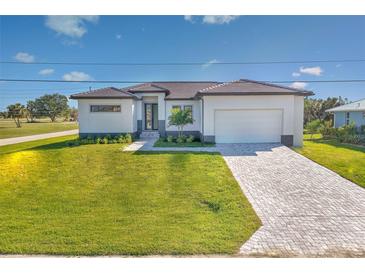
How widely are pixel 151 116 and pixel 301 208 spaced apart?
1414 cm

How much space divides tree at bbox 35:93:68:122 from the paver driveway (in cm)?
4802

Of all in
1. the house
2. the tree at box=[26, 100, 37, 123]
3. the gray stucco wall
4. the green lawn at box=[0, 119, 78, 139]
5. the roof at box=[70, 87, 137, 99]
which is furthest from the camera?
the tree at box=[26, 100, 37, 123]

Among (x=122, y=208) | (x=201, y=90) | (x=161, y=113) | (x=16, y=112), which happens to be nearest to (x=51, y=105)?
(x=16, y=112)

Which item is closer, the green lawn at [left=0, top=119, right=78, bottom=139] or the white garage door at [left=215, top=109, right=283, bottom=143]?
the white garage door at [left=215, top=109, right=283, bottom=143]

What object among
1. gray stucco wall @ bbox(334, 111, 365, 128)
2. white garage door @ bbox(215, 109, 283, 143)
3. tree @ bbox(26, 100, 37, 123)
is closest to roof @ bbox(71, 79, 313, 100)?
white garage door @ bbox(215, 109, 283, 143)

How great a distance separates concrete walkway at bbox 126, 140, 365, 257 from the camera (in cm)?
379

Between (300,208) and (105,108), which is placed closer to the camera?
(300,208)

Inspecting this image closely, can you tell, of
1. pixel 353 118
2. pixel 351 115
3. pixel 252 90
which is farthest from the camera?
pixel 351 115

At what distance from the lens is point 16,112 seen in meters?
31.7

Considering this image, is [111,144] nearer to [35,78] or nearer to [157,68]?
[157,68]

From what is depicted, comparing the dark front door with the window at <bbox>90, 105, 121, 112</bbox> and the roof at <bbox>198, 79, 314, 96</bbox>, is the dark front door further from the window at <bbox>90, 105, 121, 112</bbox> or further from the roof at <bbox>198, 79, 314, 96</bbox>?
the roof at <bbox>198, 79, 314, 96</bbox>

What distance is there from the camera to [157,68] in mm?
22125

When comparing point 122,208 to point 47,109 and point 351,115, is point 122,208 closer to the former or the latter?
point 351,115

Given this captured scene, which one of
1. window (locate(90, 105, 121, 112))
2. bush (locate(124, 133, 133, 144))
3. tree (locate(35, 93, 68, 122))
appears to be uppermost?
tree (locate(35, 93, 68, 122))
